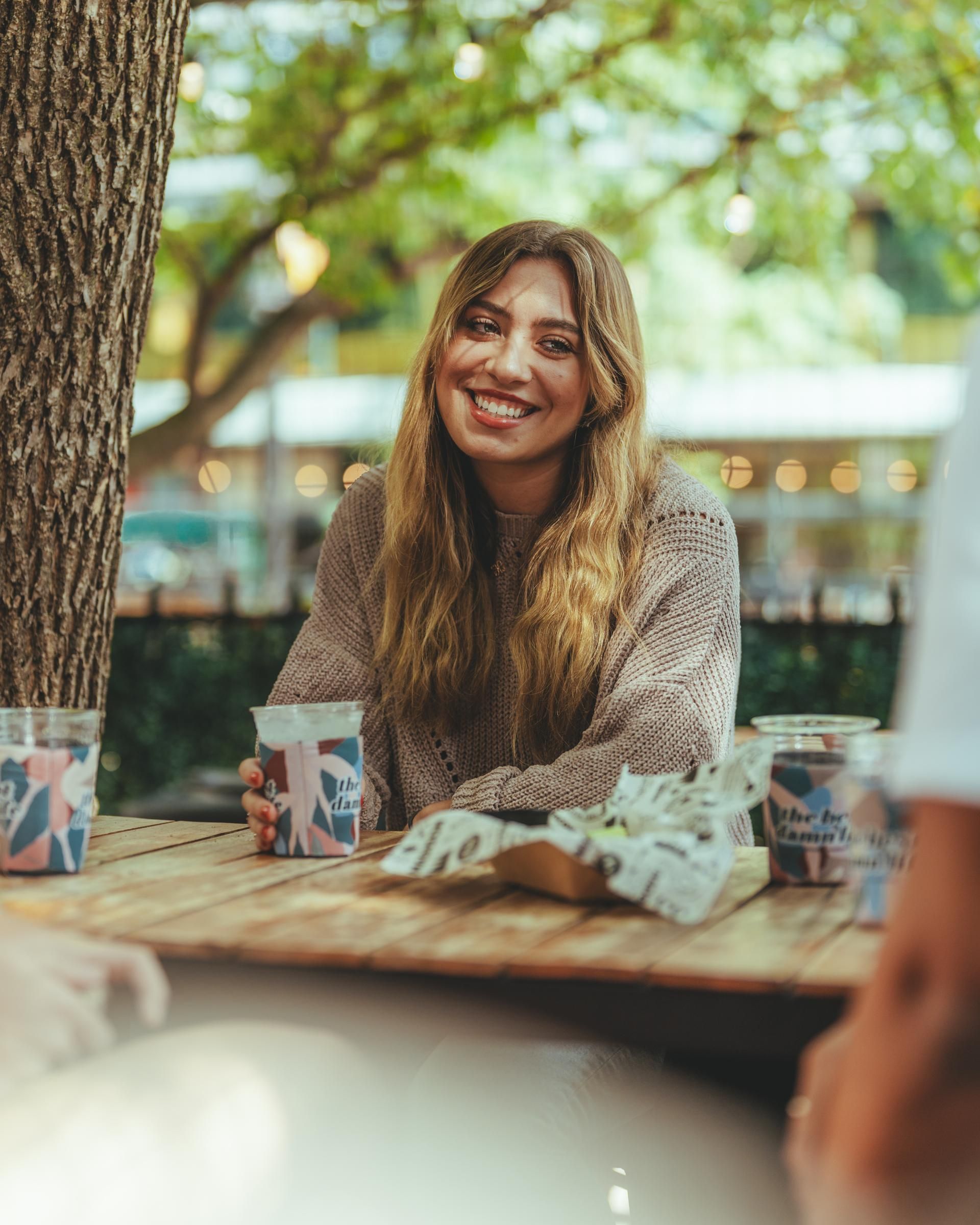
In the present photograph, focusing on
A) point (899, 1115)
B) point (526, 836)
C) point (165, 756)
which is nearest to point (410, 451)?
point (526, 836)

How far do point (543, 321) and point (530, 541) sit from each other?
1.36 feet

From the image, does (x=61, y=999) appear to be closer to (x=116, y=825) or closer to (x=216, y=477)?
(x=116, y=825)

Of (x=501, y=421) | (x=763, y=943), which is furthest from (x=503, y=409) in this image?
(x=763, y=943)

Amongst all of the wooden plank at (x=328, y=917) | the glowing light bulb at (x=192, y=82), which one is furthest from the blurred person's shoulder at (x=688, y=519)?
the glowing light bulb at (x=192, y=82)

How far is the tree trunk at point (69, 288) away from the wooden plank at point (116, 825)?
0.74 m

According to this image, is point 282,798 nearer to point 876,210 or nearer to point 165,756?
point 165,756

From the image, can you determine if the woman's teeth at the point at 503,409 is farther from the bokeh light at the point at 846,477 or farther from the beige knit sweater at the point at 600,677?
the bokeh light at the point at 846,477

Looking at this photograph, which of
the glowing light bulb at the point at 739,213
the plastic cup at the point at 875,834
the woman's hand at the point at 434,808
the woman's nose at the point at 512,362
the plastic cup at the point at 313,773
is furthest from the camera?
the glowing light bulb at the point at 739,213

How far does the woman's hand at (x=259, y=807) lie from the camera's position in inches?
73.6

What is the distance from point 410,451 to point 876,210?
23680mm

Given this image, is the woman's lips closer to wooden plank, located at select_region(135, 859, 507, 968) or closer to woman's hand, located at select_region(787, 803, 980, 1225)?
wooden plank, located at select_region(135, 859, 507, 968)

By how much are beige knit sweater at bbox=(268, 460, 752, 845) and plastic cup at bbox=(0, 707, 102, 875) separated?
0.71 m

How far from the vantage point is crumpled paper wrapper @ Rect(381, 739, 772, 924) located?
1.50 metres

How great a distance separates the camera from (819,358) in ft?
53.9
